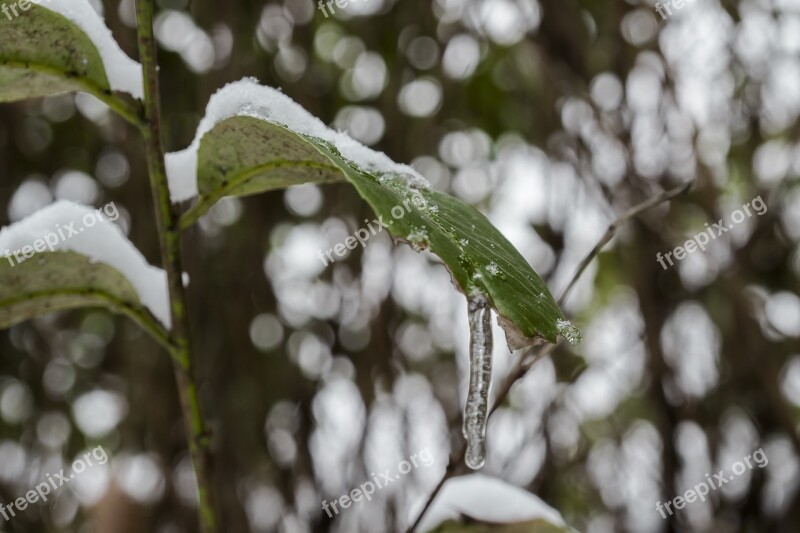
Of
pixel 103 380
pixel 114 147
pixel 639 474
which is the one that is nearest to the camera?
pixel 639 474

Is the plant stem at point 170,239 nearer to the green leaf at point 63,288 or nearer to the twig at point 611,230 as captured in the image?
the green leaf at point 63,288

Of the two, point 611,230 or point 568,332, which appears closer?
point 568,332

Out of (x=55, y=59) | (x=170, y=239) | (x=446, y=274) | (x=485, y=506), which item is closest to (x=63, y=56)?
(x=55, y=59)

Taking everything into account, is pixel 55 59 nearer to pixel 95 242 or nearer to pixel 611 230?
pixel 95 242

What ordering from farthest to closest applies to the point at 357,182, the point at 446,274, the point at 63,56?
the point at 446,274 < the point at 63,56 < the point at 357,182

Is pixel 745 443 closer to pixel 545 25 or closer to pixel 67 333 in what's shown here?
pixel 545 25

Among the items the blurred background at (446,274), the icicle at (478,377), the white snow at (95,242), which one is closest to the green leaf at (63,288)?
the white snow at (95,242)

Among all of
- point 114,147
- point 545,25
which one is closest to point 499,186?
point 545,25
